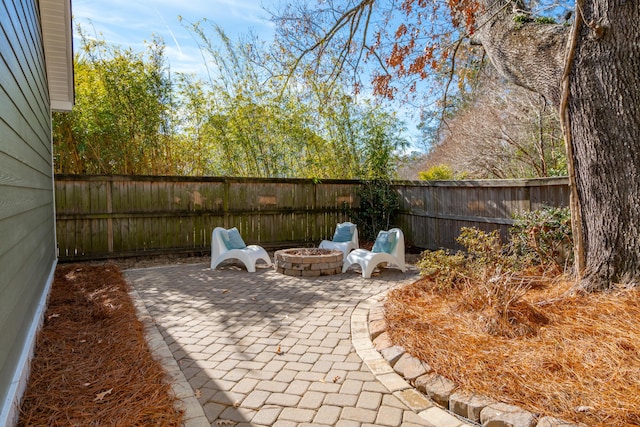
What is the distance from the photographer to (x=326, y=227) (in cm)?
843

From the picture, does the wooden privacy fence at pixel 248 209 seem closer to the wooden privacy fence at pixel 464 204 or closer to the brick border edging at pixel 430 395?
the wooden privacy fence at pixel 464 204

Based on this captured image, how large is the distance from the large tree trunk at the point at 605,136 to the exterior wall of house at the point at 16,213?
399 centimetres

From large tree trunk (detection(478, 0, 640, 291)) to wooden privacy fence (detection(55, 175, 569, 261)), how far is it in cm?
153

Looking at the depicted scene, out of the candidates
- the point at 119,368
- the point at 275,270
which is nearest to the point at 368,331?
the point at 119,368

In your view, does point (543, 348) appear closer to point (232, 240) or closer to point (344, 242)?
point (344, 242)

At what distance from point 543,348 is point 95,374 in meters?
2.79

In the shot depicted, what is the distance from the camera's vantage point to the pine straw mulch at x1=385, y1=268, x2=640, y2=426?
187 centimetres

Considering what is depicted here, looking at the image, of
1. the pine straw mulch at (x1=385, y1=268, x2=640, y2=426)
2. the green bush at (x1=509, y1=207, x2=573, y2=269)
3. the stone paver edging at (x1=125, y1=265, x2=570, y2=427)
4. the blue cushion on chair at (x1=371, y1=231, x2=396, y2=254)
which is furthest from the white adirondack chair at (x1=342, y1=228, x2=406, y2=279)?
the pine straw mulch at (x1=385, y1=268, x2=640, y2=426)

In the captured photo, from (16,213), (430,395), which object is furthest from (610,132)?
(16,213)

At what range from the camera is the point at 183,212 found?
713cm

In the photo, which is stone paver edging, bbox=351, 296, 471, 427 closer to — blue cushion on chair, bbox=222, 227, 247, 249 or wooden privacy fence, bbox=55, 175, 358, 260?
blue cushion on chair, bbox=222, 227, 247, 249

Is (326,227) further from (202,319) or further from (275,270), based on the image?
(202,319)

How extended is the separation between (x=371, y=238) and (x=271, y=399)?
630 cm

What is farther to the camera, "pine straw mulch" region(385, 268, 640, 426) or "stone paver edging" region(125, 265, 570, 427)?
"stone paver edging" region(125, 265, 570, 427)
